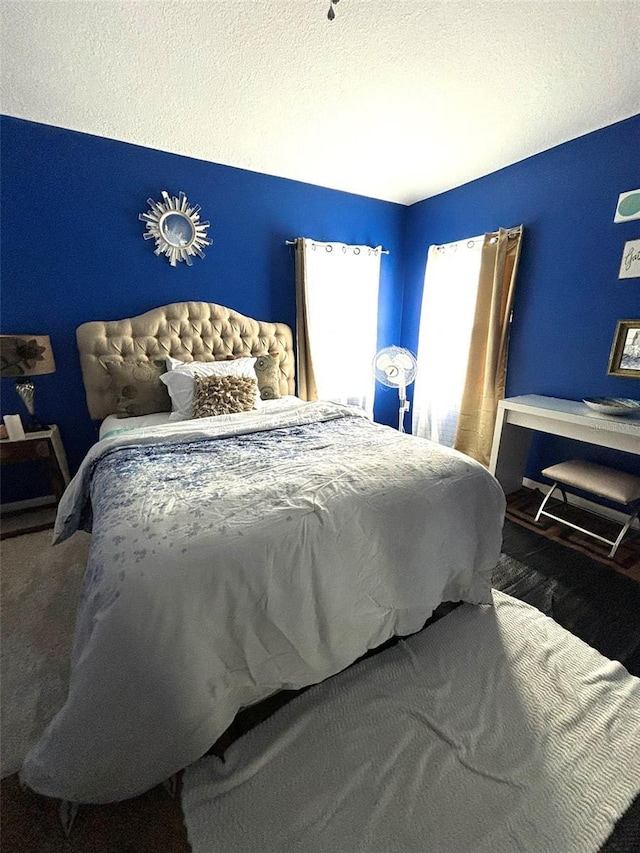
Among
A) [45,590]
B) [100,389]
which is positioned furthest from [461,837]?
[100,389]

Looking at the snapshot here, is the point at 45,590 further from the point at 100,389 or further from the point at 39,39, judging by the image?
the point at 39,39

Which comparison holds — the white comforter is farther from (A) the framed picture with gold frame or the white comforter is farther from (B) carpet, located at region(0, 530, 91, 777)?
(A) the framed picture with gold frame

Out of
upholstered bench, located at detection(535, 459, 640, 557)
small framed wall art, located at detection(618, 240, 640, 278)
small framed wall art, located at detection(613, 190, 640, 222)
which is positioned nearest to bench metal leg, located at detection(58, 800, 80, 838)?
upholstered bench, located at detection(535, 459, 640, 557)

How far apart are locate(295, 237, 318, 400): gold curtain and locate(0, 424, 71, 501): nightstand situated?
6.41 feet

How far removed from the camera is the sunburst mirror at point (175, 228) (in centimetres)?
259

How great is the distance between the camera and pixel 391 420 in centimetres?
427

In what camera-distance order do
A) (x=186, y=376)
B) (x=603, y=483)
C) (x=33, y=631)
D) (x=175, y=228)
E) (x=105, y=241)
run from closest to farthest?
(x=33, y=631)
(x=603, y=483)
(x=186, y=376)
(x=105, y=241)
(x=175, y=228)

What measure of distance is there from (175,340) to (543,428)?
109 inches

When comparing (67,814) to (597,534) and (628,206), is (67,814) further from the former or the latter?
(628,206)

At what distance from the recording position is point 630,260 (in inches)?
88.0

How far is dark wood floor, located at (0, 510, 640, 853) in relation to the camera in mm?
939

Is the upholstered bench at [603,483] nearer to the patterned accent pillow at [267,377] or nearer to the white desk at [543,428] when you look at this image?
the white desk at [543,428]

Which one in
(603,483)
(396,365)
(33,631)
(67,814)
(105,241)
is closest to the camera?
(67,814)

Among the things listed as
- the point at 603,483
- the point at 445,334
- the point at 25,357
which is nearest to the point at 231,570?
the point at 25,357
